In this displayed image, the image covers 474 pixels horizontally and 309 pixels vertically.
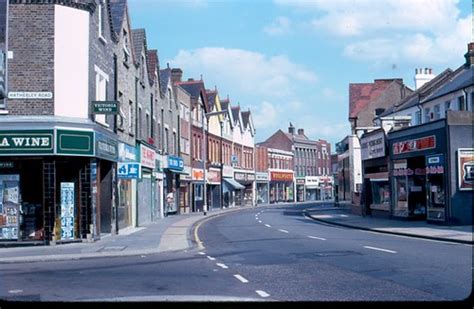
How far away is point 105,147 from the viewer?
24.8m

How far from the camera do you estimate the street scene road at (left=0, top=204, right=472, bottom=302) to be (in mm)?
10328

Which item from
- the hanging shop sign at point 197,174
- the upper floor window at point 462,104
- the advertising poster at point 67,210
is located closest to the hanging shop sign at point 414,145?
the upper floor window at point 462,104

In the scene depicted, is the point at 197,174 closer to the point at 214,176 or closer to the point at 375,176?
the point at 214,176

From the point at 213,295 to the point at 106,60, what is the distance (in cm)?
1839

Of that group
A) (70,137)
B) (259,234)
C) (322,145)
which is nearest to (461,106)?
(259,234)

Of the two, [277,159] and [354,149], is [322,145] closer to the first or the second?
[277,159]

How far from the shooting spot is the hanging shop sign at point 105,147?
23.5m

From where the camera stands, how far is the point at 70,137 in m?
22.2

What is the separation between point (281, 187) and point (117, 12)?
70643 millimetres

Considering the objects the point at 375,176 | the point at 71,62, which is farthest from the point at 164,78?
the point at 71,62

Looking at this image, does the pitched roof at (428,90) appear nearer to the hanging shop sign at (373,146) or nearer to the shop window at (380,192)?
Result: the hanging shop sign at (373,146)

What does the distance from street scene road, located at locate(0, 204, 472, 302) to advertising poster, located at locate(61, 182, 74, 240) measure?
4928 mm

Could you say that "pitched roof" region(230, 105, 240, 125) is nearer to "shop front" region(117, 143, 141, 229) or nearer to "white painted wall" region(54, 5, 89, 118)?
"shop front" region(117, 143, 141, 229)

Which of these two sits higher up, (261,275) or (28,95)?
(28,95)
